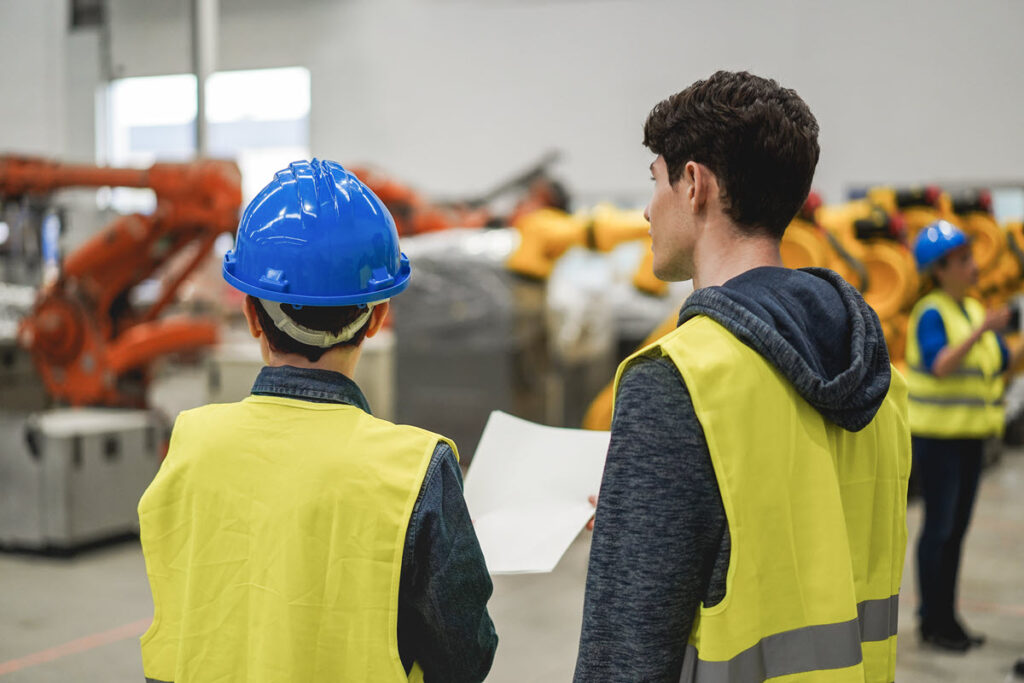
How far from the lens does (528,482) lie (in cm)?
165

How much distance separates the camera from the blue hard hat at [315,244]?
4.54 ft

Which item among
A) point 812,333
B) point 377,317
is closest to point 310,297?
point 377,317

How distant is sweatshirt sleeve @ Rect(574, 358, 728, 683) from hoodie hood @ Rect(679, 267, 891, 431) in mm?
129

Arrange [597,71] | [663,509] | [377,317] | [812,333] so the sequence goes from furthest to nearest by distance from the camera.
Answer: [597,71] < [377,317] < [812,333] < [663,509]

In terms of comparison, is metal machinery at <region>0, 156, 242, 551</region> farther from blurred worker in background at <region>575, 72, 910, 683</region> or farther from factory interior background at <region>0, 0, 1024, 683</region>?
blurred worker in background at <region>575, 72, 910, 683</region>

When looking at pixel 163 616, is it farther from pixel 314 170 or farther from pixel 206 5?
pixel 206 5

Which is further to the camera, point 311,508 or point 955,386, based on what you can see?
point 955,386

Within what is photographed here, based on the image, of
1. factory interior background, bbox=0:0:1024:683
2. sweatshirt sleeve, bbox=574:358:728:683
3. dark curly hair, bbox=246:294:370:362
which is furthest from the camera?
factory interior background, bbox=0:0:1024:683

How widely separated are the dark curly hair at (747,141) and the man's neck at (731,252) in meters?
0.02

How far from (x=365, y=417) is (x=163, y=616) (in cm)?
44

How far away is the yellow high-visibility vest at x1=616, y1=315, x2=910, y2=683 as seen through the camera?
3.88 feet

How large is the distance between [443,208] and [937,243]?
234 inches

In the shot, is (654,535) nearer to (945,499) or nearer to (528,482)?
(528,482)

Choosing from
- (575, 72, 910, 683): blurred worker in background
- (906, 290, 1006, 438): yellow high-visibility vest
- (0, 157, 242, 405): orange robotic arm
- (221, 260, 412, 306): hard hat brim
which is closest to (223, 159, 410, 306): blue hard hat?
(221, 260, 412, 306): hard hat brim
